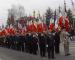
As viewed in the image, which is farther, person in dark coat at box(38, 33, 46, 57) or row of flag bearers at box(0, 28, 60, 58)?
person in dark coat at box(38, 33, 46, 57)

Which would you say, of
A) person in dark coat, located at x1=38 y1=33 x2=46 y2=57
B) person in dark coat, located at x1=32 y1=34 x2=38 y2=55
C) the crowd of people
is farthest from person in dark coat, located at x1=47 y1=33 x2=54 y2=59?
person in dark coat, located at x1=32 y1=34 x2=38 y2=55

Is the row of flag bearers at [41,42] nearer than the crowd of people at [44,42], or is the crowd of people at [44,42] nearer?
the crowd of people at [44,42]

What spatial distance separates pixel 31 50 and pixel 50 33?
758cm

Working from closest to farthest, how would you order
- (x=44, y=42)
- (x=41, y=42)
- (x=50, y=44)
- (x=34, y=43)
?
(x=50, y=44)
(x=44, y=42)
(x=41, y=42)
(x=34, y=43)

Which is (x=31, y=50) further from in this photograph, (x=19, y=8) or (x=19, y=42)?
(x=19, y=8)

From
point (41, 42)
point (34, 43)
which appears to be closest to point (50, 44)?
point (41, 42)

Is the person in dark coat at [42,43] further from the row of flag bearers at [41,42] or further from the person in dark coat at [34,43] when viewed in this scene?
the person in dark coat at [34,43]

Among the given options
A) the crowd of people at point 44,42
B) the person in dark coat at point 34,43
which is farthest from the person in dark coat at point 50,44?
the person in dark coat at point 34,43

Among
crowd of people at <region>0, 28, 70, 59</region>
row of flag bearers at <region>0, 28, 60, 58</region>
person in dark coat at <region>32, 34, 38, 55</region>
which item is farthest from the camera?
person in dark coat at <region>32, 34, 38, 55</region>

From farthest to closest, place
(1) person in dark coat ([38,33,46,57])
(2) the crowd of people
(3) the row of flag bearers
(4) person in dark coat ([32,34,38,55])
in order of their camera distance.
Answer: (4) person in dark coat ([32,34,38,55]) < (1) person in dark coat ([38,33,46,57]) < (3) the row of flag bearers < (2) the crowd of people

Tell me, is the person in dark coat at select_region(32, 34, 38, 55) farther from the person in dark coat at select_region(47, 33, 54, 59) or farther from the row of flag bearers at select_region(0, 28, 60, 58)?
the person in dark coat at select_region(47, 33, 54, 59)

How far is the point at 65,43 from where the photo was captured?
24.9m

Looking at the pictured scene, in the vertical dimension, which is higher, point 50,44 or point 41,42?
point 41,42

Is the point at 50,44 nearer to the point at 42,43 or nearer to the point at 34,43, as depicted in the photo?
the point at 42,43
